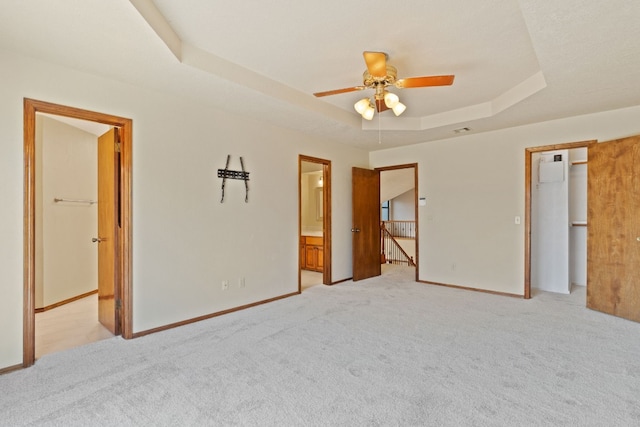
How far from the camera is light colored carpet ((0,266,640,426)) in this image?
193cm

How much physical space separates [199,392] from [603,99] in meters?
4.73

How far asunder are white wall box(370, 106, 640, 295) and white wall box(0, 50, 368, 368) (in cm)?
225

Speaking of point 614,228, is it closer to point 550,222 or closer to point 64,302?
point 550,222

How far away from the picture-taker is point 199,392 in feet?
7.08

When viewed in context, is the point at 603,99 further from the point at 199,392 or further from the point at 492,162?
the point at 199,392

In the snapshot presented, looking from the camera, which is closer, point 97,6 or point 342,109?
point 97,6

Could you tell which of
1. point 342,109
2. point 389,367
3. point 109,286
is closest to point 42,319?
point 109,286

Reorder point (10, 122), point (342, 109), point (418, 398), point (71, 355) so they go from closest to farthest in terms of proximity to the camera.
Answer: point (418, 398)
point (10, 122)
point (71, 355)
point (342, 109)

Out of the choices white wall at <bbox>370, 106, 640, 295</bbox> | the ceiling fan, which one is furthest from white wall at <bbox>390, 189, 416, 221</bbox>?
the ceiling fan

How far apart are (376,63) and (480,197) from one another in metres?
3.26

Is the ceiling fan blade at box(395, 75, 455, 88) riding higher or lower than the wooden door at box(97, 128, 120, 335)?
higher

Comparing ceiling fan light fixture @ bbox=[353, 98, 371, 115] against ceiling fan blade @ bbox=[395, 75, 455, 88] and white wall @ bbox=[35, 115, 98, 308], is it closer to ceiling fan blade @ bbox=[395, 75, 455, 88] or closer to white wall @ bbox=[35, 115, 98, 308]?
ceiling fan blade @ bbox=[395, 75, 455, 88]

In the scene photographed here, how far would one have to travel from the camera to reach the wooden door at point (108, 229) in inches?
126

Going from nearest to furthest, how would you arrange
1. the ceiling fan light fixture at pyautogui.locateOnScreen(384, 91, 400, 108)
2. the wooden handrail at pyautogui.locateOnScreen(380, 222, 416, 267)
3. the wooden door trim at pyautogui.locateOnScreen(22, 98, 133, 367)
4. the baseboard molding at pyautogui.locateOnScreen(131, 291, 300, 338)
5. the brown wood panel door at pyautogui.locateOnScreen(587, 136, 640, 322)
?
the wooden door trim at pyautogui.locateOnScreen(22, 98, 133, 367) → the ceiling fan light fixture at pyautogui.locateOnScreen(384, 91, 400, 108) → the baseboard molding at pyautogui.locateOnScreen(131, 291, 300, 338) → the brown wood panel door at pyautogui.locateOnScreen(587, 136, 640, 322) → the wooden handrail at pyautogui.locateOnScreen(380, 222, 416, 267)
